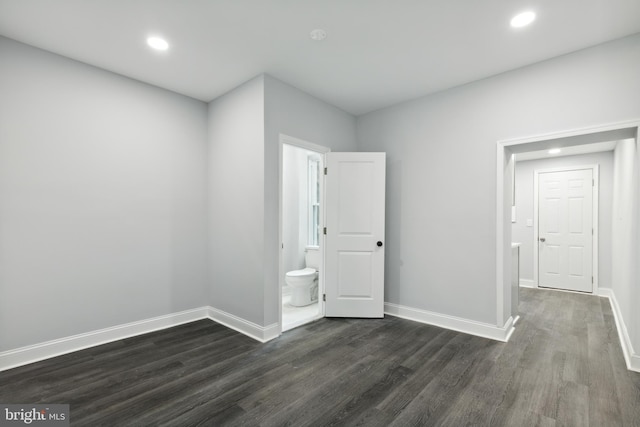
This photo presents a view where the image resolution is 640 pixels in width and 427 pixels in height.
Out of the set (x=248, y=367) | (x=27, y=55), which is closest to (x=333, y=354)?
(x=248, y=367)

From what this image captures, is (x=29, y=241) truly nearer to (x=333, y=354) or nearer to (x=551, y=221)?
(x=333, y=354)

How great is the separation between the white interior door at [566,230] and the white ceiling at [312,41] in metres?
3.56

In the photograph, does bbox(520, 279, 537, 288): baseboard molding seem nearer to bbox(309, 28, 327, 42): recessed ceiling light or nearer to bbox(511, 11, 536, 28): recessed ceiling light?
bbox(511, 11, 536, 28): recessed ceiling light

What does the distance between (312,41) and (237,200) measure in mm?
1799

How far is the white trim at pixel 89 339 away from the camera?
2.53 m

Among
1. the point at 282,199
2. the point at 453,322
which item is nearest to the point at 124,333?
the point at 282,199

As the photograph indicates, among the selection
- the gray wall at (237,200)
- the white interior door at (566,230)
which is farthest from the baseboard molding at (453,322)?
the white interior door at (566,230)

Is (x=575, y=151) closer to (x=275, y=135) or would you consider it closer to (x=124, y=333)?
(x=275, y=135)

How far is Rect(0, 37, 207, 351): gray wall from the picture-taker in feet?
8.43

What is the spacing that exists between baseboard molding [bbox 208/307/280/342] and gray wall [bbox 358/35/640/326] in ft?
5.39

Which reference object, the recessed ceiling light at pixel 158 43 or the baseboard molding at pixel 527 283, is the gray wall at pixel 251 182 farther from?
the baseboard molding at pixel 527 283

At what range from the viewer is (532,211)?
575cm

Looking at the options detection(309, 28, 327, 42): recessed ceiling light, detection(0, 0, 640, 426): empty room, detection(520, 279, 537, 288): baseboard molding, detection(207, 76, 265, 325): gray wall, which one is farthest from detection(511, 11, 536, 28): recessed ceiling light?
detection(520, 279, 537, 288): baseboard molding

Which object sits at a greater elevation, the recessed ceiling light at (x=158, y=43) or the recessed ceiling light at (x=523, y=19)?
the recessed ceiling light at (x=523, y=19)
